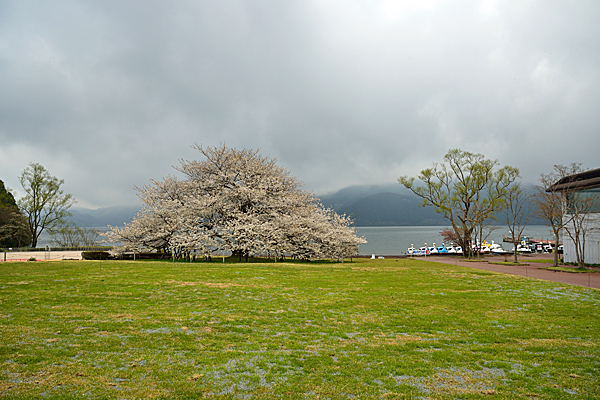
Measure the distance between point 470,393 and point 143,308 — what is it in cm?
951

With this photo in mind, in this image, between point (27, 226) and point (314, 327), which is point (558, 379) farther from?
point (27, 226)

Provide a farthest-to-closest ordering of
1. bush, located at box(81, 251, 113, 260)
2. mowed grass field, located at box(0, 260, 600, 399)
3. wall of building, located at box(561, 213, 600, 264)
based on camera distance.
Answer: bush, located at box(81, 251, 113, 260), wall of building, located at box(561, 213, 600, 264), mowed grass field, located at box(0, 260, 600, 399)

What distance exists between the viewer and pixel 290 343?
7.23 meters

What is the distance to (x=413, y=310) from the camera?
1082cm

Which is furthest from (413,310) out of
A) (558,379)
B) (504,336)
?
(558,379)

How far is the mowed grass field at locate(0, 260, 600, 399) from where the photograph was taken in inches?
199

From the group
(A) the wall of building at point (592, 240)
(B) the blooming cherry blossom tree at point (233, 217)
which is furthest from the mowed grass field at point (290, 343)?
(A) the wall of building at point (592, 240)

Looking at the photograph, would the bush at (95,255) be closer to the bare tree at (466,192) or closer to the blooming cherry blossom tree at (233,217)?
the blooming cherry blossom tree at (233,217)

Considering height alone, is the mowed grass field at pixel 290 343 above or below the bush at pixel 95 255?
below

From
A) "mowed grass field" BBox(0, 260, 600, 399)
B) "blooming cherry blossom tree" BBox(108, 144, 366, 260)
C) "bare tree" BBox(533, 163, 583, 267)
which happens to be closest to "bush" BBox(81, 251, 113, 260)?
"blooming cherry blossom tree" BBox(108, 144, 366, 260)

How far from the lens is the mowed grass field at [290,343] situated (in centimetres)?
506

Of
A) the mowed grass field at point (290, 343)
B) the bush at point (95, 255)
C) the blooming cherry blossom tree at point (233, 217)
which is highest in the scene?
the blooming cherry blossom tree at point (233, 217)

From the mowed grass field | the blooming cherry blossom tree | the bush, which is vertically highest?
the blooming cherry blossom tree

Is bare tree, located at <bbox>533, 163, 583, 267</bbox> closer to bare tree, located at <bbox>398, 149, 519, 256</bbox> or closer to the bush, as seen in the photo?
bare tree, located at <bbox>398, 149, 519, 256</bbox>
